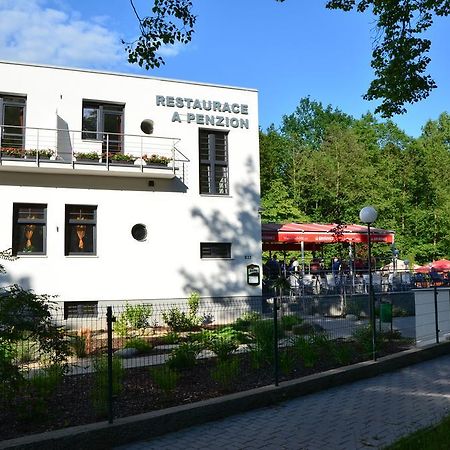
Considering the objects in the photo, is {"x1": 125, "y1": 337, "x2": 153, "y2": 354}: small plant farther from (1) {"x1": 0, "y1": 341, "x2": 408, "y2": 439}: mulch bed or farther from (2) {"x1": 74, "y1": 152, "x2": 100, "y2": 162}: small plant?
(2) {"x1": 74, "y1": 152, "x2": 100, "y2": 162}: small plant

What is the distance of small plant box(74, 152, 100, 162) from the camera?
52.7 ft

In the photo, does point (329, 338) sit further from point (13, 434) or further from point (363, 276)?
point (363, 276)

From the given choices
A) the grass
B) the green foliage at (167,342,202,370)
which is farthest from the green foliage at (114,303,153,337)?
the grass

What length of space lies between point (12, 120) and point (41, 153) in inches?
63.5

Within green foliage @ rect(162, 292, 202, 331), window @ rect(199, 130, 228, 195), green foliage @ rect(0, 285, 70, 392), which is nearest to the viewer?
green foliage @ rect(0, 285, 70, 392)

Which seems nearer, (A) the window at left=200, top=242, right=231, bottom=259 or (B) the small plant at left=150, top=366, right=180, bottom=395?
(B) the small plant at left=150, top=366, right=180, bottom=395

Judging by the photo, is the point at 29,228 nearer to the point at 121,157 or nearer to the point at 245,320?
the point at 121,157

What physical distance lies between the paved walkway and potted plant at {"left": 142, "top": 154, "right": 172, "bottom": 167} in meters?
10.5

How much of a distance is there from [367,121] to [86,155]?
37418mm

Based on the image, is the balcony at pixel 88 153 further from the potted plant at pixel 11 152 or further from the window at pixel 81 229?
the window at pixel 81 229

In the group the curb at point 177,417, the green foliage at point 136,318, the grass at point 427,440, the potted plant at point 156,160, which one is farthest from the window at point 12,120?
the grass at point 427,440

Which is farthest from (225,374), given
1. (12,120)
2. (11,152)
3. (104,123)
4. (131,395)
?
(12,120)

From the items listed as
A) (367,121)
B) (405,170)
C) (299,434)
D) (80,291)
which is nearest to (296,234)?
(80,291)

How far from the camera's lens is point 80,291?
1622 centimetres
